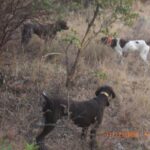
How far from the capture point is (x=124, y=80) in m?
9.30

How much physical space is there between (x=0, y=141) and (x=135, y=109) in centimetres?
286

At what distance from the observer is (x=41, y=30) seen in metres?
10.5

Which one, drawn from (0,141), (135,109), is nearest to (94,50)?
(135,109)

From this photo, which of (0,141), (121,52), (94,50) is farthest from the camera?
(121,52)

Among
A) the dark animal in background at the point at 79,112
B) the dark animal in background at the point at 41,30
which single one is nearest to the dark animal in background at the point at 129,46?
the dark animal in background at the point at 41,30

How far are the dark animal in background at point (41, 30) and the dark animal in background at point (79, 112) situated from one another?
3.28 m

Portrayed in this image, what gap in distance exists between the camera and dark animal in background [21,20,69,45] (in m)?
10.1

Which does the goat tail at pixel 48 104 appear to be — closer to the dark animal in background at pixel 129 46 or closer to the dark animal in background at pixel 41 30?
the dark animal in background at pixel 41 30

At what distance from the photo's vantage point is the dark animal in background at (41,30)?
397 inches

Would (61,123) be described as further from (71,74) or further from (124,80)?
(124,80)

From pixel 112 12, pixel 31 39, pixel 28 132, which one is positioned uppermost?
pixel 112 12

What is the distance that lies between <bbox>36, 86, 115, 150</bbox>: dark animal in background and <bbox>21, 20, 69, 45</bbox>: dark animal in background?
3.28 m
